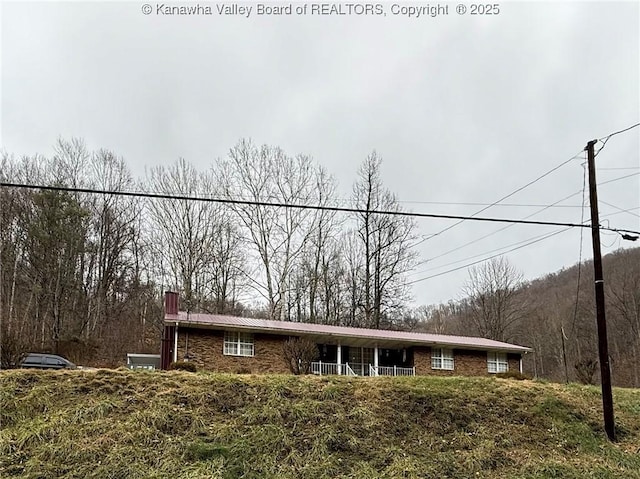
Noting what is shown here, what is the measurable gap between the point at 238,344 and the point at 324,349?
4472 mm

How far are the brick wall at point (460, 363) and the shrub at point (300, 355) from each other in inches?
233

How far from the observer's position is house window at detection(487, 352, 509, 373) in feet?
80.0

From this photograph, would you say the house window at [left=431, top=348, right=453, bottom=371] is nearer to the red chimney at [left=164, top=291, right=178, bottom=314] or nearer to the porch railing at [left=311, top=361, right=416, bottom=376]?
the porch railing at [left=311, top=361, right=416, bottom=376]

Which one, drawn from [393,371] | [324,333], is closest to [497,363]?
[393,371]

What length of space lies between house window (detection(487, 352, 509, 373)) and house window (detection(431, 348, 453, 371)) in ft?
Result: 6.68

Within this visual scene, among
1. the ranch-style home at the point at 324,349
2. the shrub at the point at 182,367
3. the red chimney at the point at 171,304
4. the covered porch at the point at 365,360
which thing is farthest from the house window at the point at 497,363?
Answer: the red chimney at the point at 171,304

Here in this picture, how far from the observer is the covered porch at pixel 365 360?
22291 mm

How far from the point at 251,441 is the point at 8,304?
21727 millimetres

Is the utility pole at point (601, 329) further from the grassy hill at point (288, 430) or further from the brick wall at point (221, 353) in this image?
the brick wall at point (221, 353)

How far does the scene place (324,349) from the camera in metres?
23.0

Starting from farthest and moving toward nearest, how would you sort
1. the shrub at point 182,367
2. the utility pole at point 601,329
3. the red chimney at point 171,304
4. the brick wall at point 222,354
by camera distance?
the red chimney at point 171,304
the brick wall at point 222,354
the shrub at point 182,367
the utility pole at point 601,329

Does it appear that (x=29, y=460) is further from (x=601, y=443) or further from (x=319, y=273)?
(x=319, y=273)

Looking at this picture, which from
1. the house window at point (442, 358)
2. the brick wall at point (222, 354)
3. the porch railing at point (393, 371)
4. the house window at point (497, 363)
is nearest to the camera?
the brick wall at point (222, 354)

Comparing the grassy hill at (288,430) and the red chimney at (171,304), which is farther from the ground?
the red chimney at (171,304)
